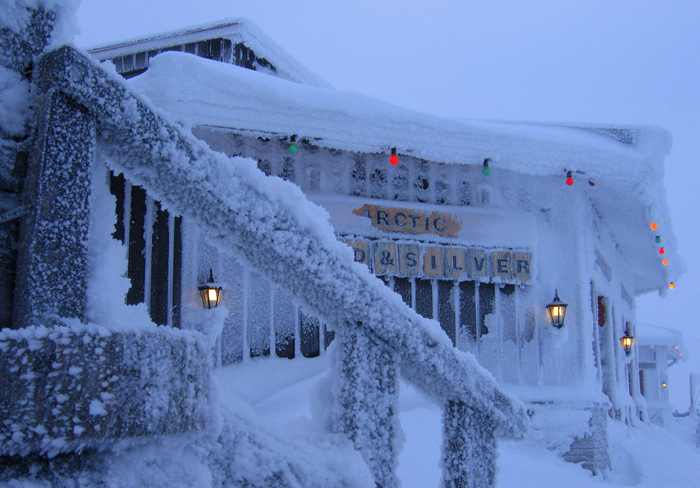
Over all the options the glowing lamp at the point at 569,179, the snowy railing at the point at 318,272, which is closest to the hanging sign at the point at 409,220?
the glowing lamp at the point at 569,179

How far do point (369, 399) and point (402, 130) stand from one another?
14.2ft

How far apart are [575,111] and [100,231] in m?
208

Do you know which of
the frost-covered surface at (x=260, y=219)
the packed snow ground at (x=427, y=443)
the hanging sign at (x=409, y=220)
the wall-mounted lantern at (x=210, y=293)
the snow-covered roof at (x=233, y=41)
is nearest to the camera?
the frost-covered surface at (x=260, y=219)

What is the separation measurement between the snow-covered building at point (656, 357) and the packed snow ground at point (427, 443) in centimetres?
1349

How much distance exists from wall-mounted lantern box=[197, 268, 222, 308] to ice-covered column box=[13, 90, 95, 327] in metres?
4.25

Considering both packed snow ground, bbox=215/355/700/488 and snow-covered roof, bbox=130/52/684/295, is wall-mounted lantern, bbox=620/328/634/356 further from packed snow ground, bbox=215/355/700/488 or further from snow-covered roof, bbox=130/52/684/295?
snow-covered roof, bbox=130/52/684/295

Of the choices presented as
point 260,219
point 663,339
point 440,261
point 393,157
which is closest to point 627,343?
point 440,261

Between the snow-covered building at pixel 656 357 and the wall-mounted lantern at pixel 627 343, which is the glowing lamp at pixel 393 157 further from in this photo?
the snow-covered building at pixel 656 357

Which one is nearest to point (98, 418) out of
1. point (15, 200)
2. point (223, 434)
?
point (223, 434)

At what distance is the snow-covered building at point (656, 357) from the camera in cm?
2100

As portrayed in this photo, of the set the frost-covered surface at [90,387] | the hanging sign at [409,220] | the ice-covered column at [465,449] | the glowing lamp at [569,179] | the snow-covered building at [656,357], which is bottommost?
the snow-covered building at [656,357]

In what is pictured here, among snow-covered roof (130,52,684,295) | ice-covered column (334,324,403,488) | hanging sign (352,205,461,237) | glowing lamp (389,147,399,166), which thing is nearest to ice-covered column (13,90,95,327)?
ice-covered column (334,324,403,488)

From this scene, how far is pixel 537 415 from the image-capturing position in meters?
6.20

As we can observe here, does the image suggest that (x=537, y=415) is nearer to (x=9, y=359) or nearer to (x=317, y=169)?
(x=317, y=169)
